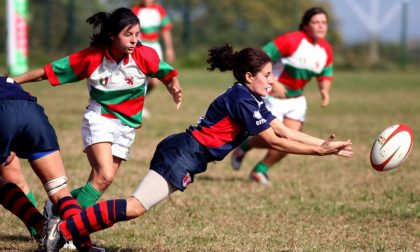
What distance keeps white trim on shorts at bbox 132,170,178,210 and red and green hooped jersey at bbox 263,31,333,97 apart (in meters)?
3.57

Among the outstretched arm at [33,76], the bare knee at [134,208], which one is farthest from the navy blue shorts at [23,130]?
the outstretched arm at [33,76]

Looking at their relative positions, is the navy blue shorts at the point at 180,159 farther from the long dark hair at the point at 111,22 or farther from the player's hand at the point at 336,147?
the long dark hair at the point at 111,22

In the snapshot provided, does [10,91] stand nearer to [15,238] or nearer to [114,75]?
[114,75]

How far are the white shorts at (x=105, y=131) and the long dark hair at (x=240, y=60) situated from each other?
0.93m

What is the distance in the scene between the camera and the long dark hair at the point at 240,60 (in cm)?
477

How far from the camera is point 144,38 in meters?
12.7

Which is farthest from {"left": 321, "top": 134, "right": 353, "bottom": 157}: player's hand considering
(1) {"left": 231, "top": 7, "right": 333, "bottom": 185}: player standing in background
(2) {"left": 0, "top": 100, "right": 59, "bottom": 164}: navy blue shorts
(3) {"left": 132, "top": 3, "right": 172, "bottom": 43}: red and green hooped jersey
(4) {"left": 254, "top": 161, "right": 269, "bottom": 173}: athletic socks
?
(3) {"left": 132, "top": 3, "right": 172, "bottom": 43}: red and green hooped jersey

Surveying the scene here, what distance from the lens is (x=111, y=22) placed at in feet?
17.6

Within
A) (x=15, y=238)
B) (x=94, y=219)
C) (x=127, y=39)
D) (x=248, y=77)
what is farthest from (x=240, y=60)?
(x=15, y=238)

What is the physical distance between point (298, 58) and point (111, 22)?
3.02 metres

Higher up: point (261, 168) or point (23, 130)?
point (23, 130)

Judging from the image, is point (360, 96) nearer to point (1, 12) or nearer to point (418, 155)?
point (418, 155)

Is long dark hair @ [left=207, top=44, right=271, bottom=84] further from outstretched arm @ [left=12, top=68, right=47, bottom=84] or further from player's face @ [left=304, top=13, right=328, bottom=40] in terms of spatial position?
player's face @ [left=304, top=13, right=328, bottom=40]

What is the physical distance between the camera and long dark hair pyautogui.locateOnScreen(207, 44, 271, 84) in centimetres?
477
